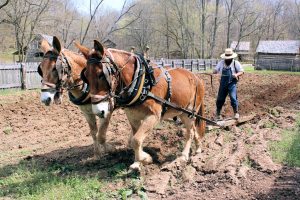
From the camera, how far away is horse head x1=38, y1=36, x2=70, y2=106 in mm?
5551

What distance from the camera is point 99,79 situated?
15.6ft

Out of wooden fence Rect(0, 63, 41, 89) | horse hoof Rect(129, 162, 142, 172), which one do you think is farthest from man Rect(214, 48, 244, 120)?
wooden fence Rect(0, 63, 41, 89)

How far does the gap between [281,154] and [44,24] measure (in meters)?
30.1

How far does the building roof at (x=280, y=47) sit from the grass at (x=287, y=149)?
48.0 m

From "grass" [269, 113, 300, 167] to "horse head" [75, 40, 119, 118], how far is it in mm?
3060

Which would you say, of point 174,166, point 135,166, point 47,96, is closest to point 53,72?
point 47,96

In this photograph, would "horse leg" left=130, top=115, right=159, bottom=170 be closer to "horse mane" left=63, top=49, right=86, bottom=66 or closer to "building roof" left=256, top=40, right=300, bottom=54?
"horse mane" left=63, top=49, right=86, bottom=66

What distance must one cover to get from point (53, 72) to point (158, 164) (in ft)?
7.60

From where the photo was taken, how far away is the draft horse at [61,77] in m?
5.57

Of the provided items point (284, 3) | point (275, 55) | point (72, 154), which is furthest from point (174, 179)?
point (284, 3)

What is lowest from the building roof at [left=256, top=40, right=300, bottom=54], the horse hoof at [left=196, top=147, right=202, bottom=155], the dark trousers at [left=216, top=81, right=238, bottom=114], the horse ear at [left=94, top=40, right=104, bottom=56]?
the horse hoof at [left=196, top=147, right=202, bottom=155]

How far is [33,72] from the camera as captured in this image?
17375mm

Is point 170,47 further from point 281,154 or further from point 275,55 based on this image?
point 281,154

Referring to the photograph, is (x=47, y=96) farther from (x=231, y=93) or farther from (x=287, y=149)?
(x=231, y=93)
